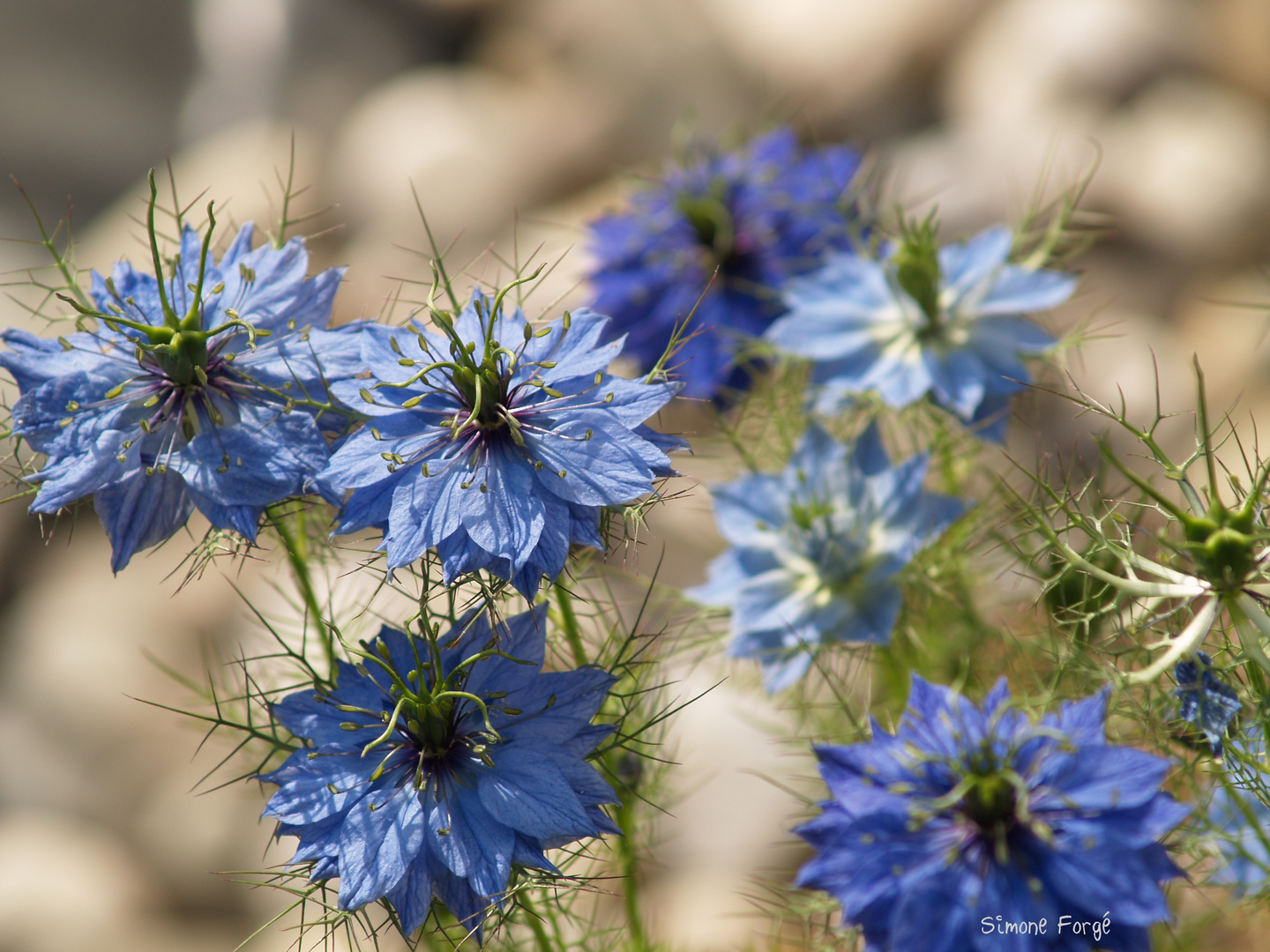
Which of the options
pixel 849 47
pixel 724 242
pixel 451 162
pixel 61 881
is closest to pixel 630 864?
pixel 724 242

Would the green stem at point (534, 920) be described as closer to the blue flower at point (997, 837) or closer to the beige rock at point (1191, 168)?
the blue flower at point (997, 837)

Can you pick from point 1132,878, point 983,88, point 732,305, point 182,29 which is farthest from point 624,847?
point 182,29

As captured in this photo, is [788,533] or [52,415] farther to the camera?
[788,533]

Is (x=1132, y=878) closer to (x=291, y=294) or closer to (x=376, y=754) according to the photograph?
(x=376, y=754)
